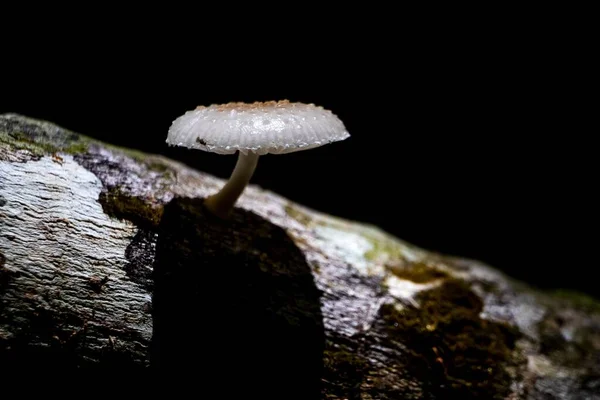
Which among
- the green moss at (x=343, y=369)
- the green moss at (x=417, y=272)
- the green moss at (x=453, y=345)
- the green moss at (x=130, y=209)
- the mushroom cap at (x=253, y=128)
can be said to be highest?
the mushroom cap at (x=253, y=128)

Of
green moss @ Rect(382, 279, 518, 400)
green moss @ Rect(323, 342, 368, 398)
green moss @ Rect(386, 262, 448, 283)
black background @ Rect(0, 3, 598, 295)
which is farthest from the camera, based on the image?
black background @ Rect(0, 3, 598, 295)

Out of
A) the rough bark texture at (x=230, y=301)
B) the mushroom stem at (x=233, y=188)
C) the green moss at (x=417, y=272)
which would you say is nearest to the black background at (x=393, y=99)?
the rough bark texture at (x=230, y=301)

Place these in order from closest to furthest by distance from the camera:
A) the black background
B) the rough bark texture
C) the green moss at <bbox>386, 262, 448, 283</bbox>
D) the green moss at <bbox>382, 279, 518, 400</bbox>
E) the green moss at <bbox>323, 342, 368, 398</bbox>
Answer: the rough bark texture
the green moss at <bbox>323, 342, 368, 398</bbox>
the green moss at <bbox>382, 279, 518, 400</bbox>
the green moss at <bbox>386, 262, 448, 283</bbox>
the black background

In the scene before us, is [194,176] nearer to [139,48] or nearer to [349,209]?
[139,48]

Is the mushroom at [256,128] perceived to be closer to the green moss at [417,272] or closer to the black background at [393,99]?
the green moss at [417,272]

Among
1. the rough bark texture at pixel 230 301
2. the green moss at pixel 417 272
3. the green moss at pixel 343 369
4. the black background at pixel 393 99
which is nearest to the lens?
the rough bark texture at pixel 230 301

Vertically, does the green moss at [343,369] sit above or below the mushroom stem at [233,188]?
below

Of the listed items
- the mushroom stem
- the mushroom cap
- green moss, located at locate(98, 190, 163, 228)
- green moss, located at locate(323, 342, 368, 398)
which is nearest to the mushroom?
the mushroom cap

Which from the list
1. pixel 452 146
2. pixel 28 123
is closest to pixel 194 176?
pixel 28 123

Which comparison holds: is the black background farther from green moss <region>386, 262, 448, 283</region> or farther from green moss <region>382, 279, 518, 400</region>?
green moss <region>382, 279, 518, 400</region>

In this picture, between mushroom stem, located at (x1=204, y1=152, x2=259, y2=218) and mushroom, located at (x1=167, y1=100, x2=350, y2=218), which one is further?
mushroom stem, located at (x1=204, y1=152, x2=259, y2=218)
